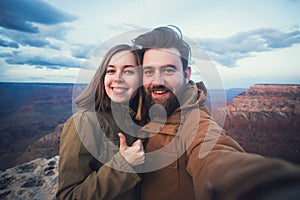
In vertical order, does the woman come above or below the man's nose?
below

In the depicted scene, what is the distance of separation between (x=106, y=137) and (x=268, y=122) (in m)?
28.1

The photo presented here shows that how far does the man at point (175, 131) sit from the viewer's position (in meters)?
0.82

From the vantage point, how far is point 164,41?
1.42 metres

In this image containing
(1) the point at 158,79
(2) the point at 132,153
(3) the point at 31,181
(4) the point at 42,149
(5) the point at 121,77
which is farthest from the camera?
(4) the point at 42,149

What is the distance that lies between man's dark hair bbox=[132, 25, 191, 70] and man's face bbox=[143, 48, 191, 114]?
73 millimetres

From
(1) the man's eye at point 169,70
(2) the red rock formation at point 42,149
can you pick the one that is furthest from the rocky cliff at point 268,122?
(1) the man's eye at point 169,70

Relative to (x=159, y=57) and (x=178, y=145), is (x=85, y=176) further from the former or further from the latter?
(x=159, y=57)

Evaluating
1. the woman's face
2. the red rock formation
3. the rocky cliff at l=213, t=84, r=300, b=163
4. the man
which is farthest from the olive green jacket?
the rocky cliff at l=213, t=84, r=300, b=163

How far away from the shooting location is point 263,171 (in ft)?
1.09

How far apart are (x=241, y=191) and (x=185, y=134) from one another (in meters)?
0.79

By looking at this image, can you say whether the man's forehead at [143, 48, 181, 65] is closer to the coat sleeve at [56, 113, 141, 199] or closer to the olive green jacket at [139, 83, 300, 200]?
the olive green jacket at [139, 83, 300, 200]

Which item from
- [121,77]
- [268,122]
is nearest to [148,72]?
[121,77]

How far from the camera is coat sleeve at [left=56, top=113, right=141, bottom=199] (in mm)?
995

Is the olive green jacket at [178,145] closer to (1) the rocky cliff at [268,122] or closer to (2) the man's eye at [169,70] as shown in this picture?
(2) the man's eye at [169,70]
